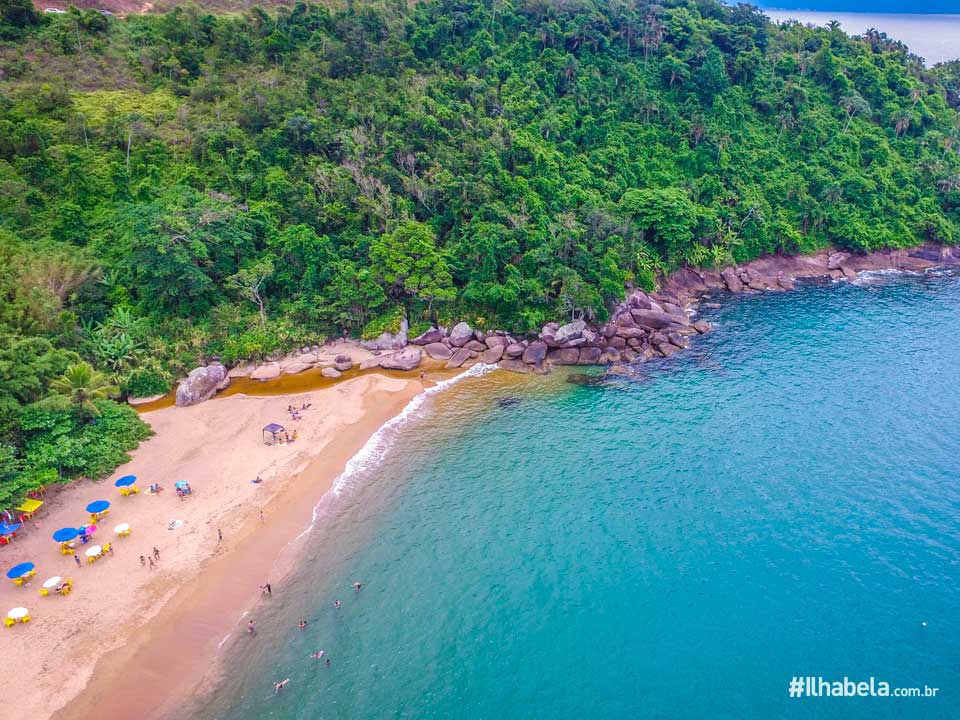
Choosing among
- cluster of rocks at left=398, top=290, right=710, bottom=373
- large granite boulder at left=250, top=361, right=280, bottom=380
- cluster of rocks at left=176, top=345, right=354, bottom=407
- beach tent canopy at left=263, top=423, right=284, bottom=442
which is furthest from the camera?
cluster of rocks at left=398, top=290, right=710, bottom=373

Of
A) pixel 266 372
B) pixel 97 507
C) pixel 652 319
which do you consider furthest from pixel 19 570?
pixel 652 319

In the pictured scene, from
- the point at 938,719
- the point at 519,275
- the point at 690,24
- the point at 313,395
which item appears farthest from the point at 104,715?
the point at 690,24

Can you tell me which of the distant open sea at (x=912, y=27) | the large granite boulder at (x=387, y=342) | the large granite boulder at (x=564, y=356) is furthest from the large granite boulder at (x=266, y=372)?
the distant open sea at (x=912, y=27)

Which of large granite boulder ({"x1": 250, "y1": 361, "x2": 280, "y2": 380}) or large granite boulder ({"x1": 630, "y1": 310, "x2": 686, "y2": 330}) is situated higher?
large granite boulder ({"x1": 630, "y1": 310, "x2": 686, "y2": 330})

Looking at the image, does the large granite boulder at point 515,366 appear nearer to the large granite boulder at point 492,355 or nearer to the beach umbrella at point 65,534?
the large granite boulder at point 492,355

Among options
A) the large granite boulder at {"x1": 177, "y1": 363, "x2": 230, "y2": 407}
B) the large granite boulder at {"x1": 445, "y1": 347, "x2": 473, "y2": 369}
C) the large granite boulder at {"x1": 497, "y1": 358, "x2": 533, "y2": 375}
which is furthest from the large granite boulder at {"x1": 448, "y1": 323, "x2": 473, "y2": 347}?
the large granite boulder at {"x1": 177, "y1": 363, "x2": 230, "y2": 407}

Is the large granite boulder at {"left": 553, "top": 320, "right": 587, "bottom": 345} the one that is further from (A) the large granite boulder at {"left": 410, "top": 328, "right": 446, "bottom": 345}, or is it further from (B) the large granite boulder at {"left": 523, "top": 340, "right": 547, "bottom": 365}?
(A) the large granite boulder at {"left": 410, "top": 328, "right": 446, "bottom": 345}

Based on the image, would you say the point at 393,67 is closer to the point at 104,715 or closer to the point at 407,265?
the point at 407,265
